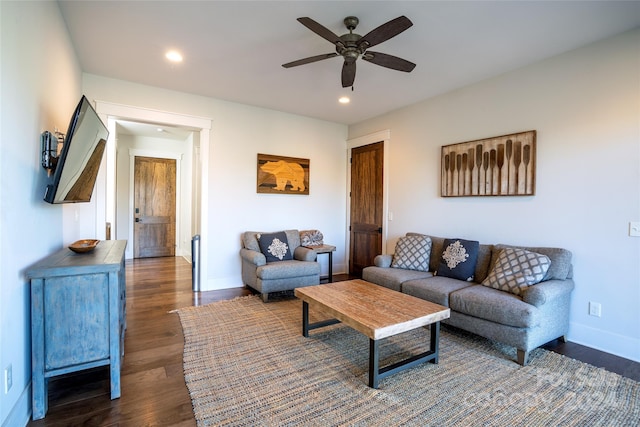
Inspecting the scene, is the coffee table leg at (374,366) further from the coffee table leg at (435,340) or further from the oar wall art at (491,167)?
the oar wall art at (491,167)

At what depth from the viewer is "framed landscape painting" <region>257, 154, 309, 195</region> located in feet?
15.4

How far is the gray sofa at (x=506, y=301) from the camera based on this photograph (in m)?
2.33

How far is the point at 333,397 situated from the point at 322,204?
3.65 metres

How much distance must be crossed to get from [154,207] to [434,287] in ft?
20.8

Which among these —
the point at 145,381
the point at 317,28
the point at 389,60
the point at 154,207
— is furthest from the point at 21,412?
the point at 154,207

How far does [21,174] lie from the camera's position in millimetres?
1646

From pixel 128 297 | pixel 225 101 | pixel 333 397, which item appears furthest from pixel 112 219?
pixel 333 397

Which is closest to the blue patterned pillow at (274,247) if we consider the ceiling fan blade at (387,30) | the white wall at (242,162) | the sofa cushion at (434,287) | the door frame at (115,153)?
the white wall at (242,162)

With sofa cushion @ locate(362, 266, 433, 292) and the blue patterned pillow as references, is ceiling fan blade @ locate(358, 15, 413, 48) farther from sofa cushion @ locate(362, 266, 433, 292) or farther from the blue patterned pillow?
the blue patterned pillow

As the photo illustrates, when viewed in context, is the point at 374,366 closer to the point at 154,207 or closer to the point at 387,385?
the point at 387,385

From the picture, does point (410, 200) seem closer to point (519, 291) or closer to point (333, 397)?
point (519, 291)

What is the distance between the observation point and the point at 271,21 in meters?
2.43

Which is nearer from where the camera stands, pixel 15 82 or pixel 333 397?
pixel 15 82

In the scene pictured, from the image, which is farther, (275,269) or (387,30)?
(275,269)
